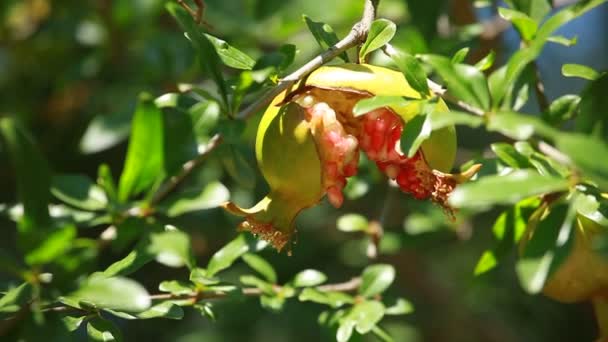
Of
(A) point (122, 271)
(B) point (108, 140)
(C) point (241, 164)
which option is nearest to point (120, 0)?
(B) point (108, 140)

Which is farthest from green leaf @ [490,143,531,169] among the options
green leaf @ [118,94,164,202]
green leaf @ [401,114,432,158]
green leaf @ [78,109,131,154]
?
green leaf @ [78,109,131,154]

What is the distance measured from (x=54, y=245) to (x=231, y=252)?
35cm

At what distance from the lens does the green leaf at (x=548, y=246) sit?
0.67 m

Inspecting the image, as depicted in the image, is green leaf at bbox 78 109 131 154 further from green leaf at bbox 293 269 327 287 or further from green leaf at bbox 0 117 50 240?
green leaf at bbox 0 117 50 240

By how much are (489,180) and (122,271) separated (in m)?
0.36

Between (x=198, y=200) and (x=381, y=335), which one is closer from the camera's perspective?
(x=198, y=200)

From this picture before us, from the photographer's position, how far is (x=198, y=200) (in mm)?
739

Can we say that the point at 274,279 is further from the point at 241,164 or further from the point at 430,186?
the point at 430,186

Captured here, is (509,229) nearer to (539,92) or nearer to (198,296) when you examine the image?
(539,92)

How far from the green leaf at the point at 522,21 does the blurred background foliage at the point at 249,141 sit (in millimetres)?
284

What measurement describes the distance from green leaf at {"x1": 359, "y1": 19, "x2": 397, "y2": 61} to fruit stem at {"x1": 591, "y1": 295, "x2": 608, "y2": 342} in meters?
0.38

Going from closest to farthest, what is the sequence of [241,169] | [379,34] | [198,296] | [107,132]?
[379,34] → [198,296] → [241,169] → [107,132]

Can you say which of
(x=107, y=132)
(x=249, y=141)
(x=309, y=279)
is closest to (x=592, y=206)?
(x=309, y=279)

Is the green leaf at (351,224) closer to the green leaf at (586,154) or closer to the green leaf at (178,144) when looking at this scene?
the green leaf at (178,144)
